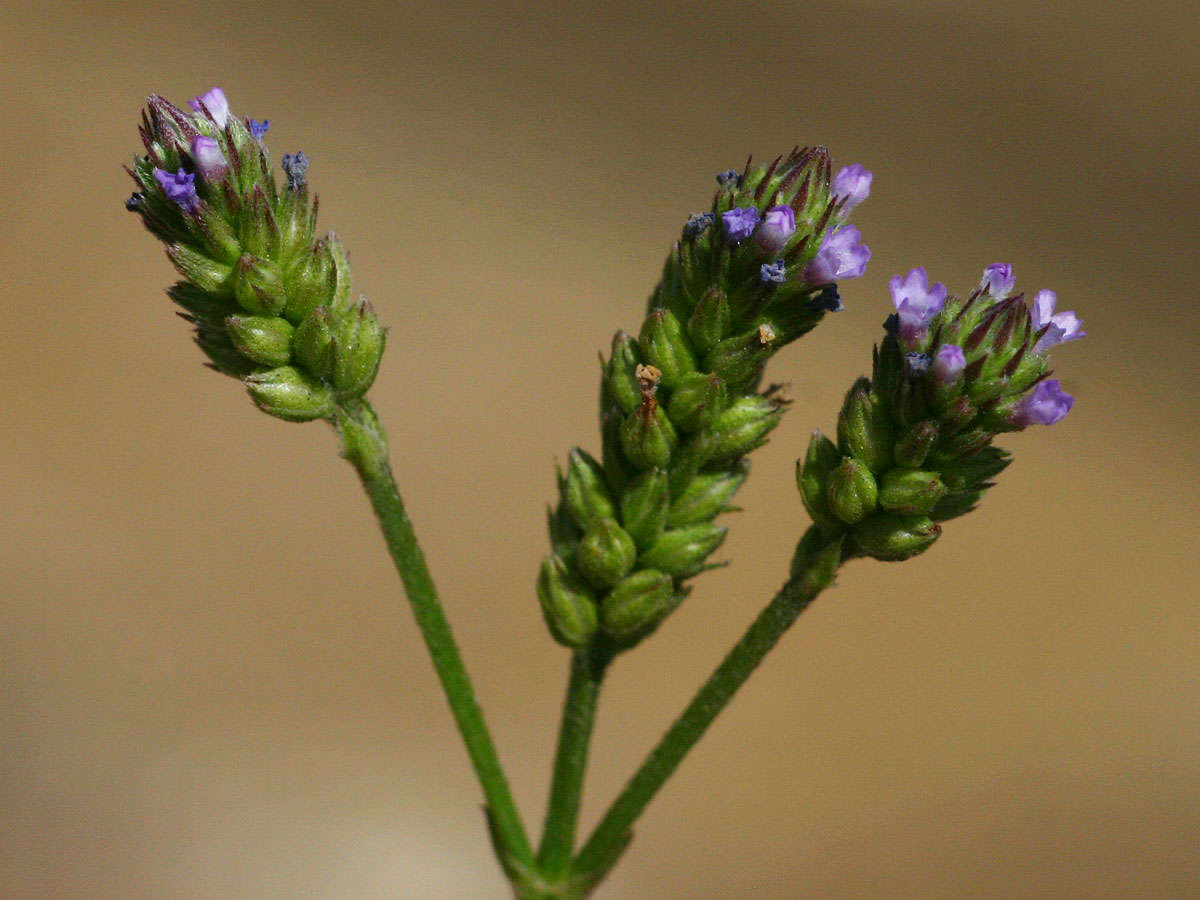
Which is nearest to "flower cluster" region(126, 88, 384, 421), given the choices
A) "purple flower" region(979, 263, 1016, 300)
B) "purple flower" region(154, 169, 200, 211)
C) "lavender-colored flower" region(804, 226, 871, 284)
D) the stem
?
"purple flower" region(154, 169, 200, 211)

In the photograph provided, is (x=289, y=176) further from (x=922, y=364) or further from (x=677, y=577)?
(x=922, y=364)

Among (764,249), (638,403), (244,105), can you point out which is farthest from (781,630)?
(244,105)

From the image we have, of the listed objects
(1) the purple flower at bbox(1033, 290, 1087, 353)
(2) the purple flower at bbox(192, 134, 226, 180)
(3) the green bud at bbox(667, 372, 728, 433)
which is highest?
(1) the purple flower at bbox(1033, 290, 1087, 353)

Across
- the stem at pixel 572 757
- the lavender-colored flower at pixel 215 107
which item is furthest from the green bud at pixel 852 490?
the lavender-colored flower at pixel 215 107

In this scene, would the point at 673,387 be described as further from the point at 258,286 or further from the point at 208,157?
the point at 208,157

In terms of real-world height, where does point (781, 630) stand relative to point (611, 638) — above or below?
above

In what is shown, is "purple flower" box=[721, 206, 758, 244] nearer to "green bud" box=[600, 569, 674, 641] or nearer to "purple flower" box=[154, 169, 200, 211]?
"green bud" box=[600, 569, 674, 641]
